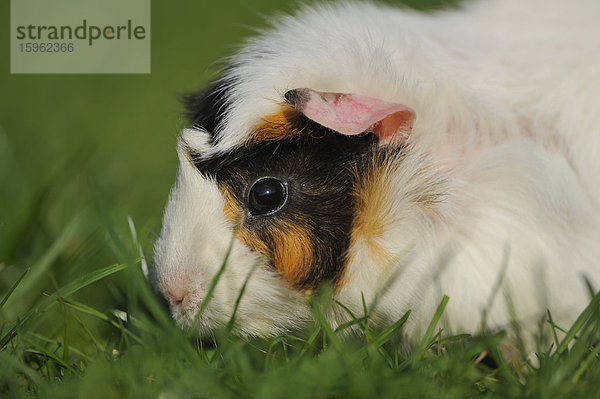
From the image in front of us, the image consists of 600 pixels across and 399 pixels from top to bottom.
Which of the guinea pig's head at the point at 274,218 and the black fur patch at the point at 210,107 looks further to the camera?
the black fur patch at the point at 210,107

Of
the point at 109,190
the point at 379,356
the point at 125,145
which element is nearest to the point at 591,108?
the point at 379,356

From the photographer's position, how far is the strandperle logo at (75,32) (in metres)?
3.13

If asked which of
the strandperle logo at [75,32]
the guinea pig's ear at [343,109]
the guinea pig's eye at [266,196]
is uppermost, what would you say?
the guinea pig's ear at [343,109]

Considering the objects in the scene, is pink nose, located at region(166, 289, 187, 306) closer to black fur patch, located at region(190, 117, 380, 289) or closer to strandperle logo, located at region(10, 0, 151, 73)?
black fur patch, located at region(190, 117, 380, 289)

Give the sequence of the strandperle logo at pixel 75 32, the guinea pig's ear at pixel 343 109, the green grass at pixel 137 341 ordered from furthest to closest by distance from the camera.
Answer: the strandperle logo at pixel 75 32, the guinea pig's ear at pixel 343 109, the green grass at pixel 137 341

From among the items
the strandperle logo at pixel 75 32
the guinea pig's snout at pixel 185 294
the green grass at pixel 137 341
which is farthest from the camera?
the strandperle logo at pixel 75 32

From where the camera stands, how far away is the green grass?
1313mm

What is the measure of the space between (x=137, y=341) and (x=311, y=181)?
64 centimetres

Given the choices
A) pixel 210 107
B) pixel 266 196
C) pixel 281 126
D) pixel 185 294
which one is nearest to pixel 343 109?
pixel 281 126

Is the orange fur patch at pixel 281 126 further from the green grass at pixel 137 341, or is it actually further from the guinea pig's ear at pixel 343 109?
the green grass at pixel 137 341

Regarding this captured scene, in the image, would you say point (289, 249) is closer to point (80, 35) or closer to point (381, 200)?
point (381, 200)

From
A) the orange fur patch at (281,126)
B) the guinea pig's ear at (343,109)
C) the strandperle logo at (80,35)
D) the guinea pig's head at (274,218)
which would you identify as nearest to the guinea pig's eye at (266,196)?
the guinea pig's head at (274,218)

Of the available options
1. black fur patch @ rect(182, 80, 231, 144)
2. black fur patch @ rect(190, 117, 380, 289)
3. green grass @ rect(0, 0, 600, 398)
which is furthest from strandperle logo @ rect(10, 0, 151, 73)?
black fur patch @ rect(190, 117, 380, 289)

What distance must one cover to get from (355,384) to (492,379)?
1.26 feet
